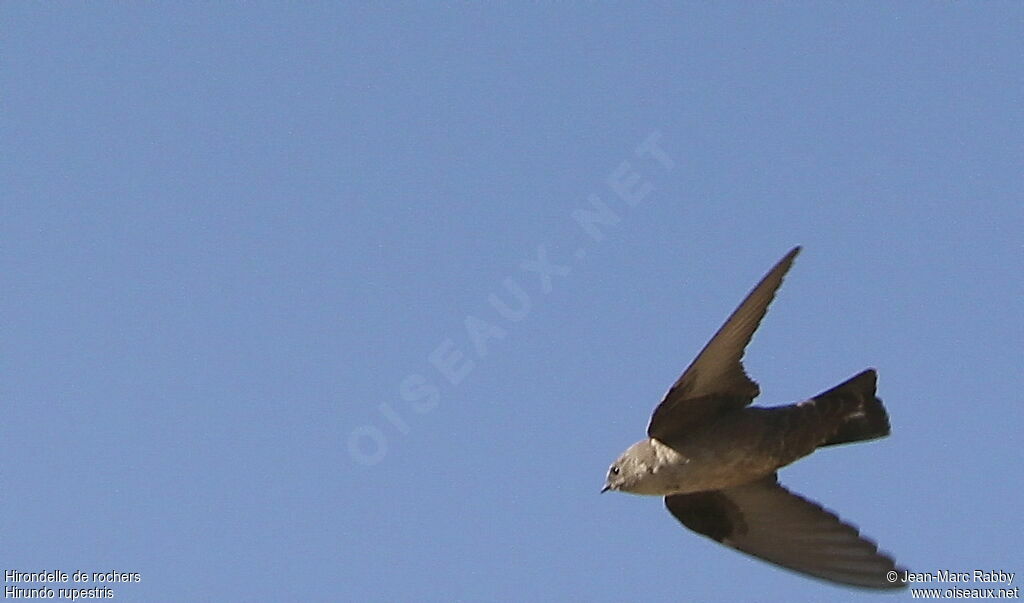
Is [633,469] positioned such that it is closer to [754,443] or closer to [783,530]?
[754,443]

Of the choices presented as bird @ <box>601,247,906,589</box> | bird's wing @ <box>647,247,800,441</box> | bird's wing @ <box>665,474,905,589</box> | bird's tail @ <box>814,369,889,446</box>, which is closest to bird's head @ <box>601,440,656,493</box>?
bird @ <box>601,247,906,589</box>

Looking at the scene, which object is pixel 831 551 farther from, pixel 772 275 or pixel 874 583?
pixel 772 275

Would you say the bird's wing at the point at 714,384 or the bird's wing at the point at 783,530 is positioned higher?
the bird's wing at the point at 714,384

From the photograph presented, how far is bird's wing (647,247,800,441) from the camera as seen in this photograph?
312 inches

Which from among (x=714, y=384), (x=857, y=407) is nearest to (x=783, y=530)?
(x=857, y=407)

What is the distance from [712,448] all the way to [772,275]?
115 centimetres

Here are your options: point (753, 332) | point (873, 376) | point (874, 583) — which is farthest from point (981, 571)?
point (753, 332)

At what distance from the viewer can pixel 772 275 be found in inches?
299

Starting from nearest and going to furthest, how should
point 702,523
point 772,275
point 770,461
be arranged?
point 772,275
point 770,461
point 702,523

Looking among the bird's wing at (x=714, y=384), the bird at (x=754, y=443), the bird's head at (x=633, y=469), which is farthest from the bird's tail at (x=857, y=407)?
the bird's head at (x=633, y=469)

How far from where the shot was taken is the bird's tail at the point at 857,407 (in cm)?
824

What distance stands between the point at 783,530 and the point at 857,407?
87 cm

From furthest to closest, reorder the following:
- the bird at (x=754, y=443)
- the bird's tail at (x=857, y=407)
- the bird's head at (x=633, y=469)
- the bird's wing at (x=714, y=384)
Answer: the bird's head at (x=633, y=469), the bird's tail at (x=857, y=407), the bird at (x=754, y=443), the bird's wing at (x=714, y=384)

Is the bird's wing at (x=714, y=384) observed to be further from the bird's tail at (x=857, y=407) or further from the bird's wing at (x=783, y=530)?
the bird's wing at (x=783, y=530)
